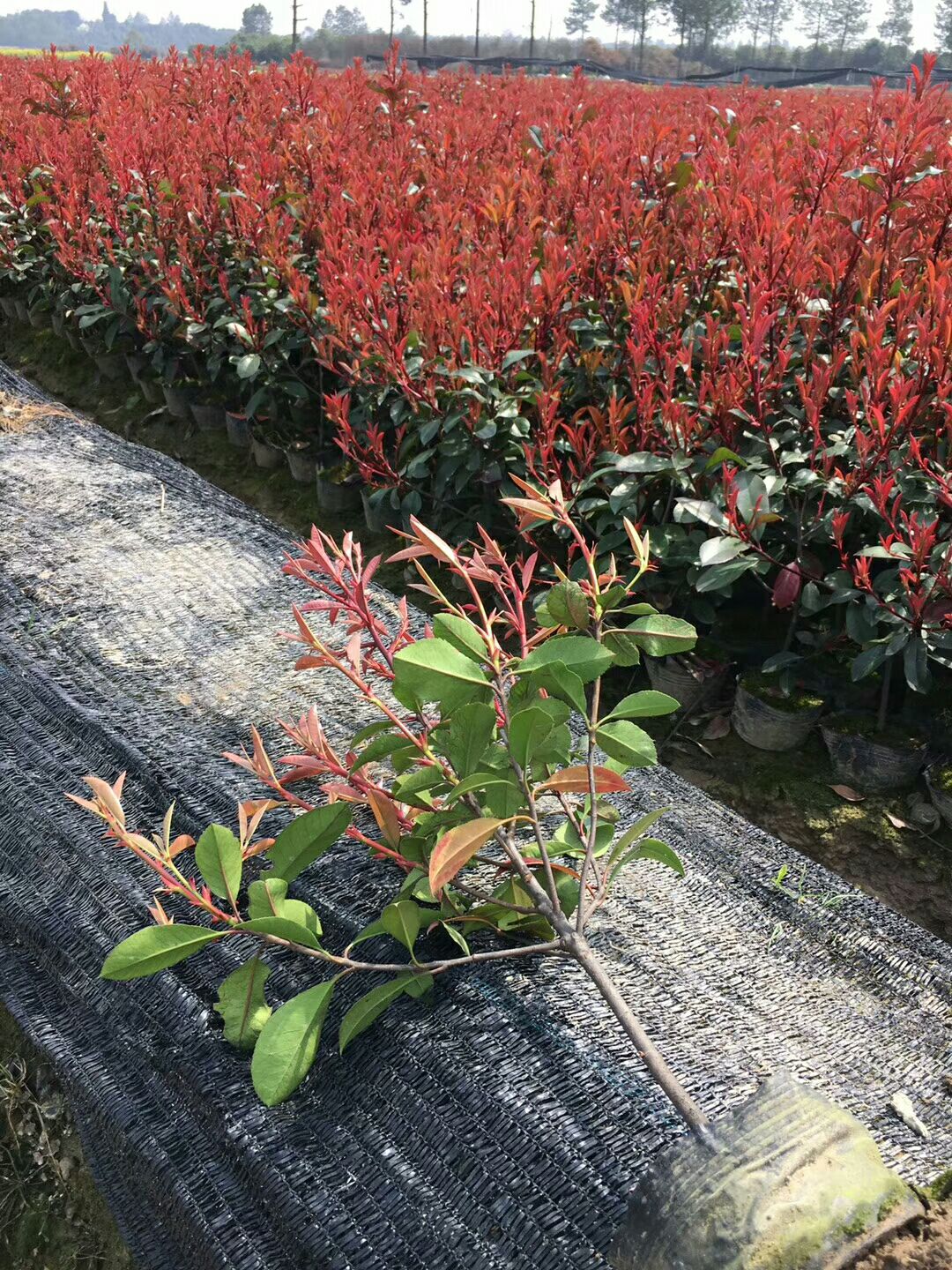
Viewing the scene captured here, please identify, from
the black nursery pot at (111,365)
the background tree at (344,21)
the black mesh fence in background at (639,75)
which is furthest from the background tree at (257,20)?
the black nursery pot at (111,365)

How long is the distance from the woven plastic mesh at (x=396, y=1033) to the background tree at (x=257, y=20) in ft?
445

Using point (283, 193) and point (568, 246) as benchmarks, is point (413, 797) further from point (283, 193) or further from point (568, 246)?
point (283, 193)

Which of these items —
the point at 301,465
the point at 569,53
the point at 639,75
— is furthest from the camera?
the point at 569,53

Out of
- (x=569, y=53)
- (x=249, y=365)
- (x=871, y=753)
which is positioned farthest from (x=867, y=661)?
(x=569, y=53)

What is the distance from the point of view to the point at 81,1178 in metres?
1.55

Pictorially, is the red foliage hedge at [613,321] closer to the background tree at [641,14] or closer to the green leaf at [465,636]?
the green leaf at [465,636]

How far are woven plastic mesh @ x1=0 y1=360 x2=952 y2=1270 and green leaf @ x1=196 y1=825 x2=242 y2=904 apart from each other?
8.4 inches

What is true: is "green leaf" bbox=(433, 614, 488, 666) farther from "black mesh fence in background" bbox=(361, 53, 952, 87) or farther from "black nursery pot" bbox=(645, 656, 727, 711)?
"black mesh fence in background" bbox=(361, 53, 952, 87)

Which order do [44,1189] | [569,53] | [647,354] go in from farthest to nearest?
[569,53] < [647,354] < [44,1189]

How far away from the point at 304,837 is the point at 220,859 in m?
0.13

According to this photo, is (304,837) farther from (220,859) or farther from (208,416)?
(208,416)

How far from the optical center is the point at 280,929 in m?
1.11

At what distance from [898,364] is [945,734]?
2.80ft

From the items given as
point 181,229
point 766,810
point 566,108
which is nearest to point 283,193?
point 181,229
